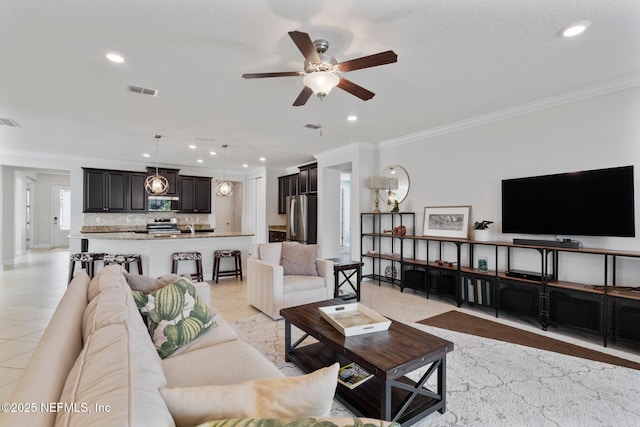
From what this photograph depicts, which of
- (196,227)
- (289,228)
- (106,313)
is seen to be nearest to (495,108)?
(106,313)

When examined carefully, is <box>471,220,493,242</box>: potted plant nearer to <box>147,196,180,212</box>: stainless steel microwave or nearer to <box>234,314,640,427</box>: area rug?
<box>234,314,640,427</box>: area rug

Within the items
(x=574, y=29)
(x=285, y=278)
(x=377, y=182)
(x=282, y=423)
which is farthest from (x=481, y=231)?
(x=282, y=423)

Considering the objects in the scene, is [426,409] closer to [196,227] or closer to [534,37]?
[534,37]

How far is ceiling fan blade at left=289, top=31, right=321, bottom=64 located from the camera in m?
1.77

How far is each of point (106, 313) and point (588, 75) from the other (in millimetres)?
4204

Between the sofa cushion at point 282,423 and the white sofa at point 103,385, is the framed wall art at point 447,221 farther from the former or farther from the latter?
the sofa cushion at point 282,423

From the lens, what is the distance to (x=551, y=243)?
3.40 metres

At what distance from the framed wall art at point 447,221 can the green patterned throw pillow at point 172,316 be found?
12.2 ft

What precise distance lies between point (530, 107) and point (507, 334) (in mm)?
2641

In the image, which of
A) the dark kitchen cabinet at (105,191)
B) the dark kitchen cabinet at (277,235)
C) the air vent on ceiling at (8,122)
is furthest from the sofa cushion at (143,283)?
the dark kitchen cabinet at (105,191)

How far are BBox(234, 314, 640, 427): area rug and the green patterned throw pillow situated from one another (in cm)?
88

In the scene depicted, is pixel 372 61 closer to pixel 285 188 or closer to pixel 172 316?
pixel 172 316

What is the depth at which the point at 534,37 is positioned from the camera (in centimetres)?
233

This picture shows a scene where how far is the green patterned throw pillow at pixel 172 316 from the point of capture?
180 centimetres
